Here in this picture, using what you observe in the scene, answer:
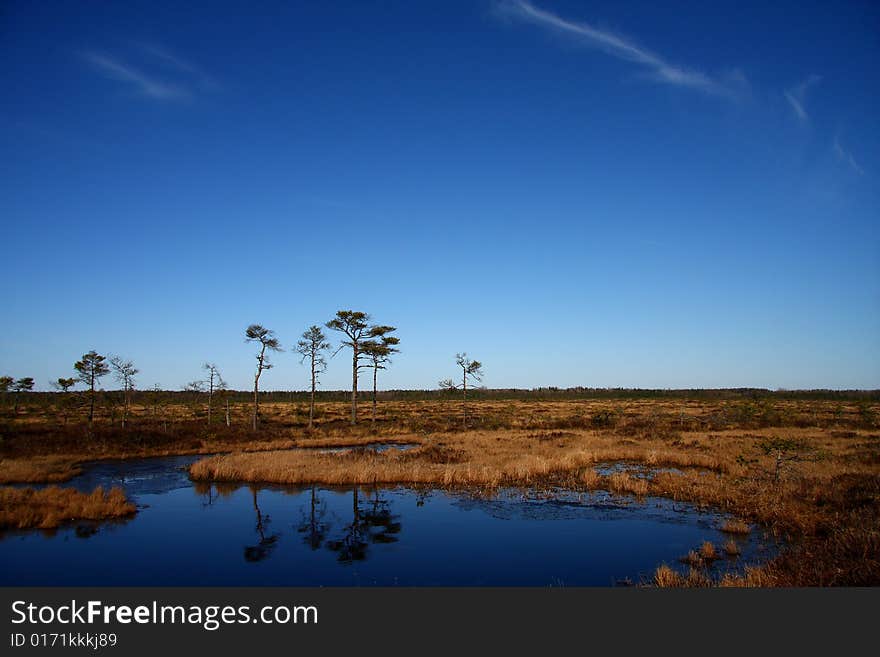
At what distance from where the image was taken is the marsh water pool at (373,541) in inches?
485

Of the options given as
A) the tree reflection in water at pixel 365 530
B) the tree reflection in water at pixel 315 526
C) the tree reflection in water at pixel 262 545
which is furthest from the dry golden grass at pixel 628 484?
the tree reflection in water at pixel 262 545

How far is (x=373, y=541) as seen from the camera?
15227mm

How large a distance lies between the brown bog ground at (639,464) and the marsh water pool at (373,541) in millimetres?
1498

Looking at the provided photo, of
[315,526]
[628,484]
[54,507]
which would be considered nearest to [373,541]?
[315,526]

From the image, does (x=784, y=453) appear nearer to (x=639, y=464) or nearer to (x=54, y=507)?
(x=639, y=464)

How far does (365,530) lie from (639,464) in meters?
18.3

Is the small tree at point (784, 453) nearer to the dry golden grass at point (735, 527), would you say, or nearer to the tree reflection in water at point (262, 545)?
the dry golden grass at point (735, 527)

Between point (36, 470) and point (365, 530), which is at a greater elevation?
point (36, 470)

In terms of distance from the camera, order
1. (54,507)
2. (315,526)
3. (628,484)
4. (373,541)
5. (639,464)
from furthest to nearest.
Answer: (639,464)
(628,484)
(54,507)
(315,526)
(373,541)

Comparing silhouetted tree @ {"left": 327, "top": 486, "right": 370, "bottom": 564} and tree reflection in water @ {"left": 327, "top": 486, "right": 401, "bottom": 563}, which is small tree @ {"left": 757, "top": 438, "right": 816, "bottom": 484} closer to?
tree reflection in water @ {"left": 327, "top": 486, "right": 401, "bottom": 563}

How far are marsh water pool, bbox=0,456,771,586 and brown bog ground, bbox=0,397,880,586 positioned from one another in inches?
59.0

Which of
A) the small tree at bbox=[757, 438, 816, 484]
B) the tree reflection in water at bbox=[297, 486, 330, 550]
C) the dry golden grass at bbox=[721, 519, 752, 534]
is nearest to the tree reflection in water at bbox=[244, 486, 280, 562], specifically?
the tree reflection in water at bbox=[297, 486, 330, 550]

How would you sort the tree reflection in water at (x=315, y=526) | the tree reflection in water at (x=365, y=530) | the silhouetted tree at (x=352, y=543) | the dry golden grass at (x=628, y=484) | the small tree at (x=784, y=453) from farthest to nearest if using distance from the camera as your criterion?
the dry golden grass at (x=628, y=484)
the small tree at (x=784, y=453)
the tree reflection in water at (x=315, y=526)
the tree reflection in water at (x=365, y=530)
the silhouetted tree at (x=352, y=543)

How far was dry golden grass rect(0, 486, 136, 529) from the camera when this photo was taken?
16.4 metres
